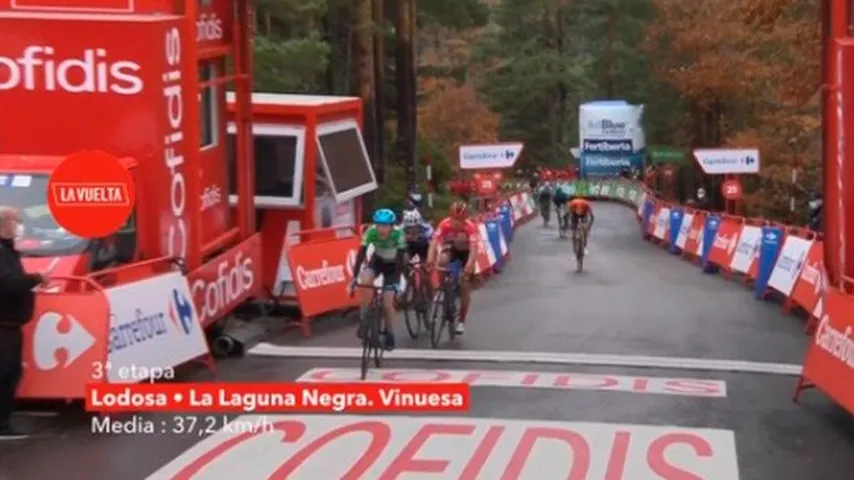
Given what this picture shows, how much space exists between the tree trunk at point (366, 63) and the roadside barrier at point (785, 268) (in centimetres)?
877

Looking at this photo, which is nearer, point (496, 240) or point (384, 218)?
point (384, 218)

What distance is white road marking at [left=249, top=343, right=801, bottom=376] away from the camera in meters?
15.8

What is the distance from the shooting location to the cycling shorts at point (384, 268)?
1534 centimetres

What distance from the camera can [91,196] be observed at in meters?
12.1

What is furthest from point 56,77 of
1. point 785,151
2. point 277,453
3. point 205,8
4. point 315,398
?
point 785,151

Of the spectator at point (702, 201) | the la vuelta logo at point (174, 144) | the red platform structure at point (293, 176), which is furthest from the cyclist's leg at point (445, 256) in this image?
the spectator at point (702, 201)

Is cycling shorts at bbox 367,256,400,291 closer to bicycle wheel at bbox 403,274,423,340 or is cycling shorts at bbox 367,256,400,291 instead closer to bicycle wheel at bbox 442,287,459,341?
bicycle wheel at bbox 442,287,459,341

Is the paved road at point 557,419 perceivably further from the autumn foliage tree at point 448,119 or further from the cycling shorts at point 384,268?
the autumn foliage tree at point 448,119

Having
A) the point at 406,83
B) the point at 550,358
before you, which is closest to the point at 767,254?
the point at 550,358

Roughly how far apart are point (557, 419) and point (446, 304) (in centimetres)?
548

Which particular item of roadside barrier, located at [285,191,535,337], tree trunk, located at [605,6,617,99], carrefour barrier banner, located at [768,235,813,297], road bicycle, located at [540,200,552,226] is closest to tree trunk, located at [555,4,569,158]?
tree trunk, located at [605,6,617,99]

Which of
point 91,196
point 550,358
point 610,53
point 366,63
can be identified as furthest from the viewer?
point 610,53

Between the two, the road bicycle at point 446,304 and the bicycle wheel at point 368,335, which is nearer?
the bicycle wheel at point 368,335

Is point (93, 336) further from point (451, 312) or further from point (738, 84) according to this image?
point (738, 84)
